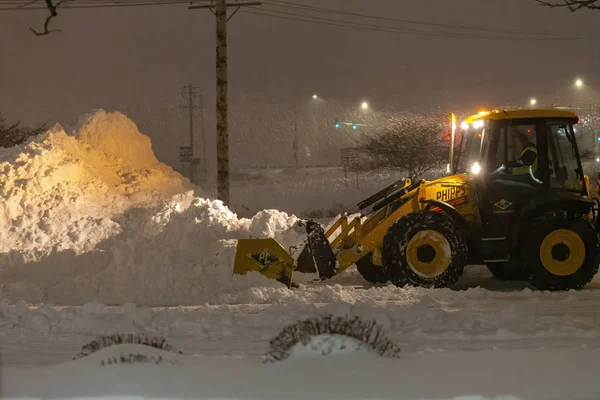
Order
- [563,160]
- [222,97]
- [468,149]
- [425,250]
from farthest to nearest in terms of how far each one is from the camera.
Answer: [222,97]
[468,149]
[563,160]
[425,250]

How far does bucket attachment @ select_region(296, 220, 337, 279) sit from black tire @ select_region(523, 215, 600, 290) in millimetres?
3008

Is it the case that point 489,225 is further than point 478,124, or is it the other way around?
point 478,124

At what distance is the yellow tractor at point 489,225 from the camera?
10930 mm

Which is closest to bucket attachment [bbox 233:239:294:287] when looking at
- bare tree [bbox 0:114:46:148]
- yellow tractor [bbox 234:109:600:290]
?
yellow tractor [bbox 234:109:600:290]

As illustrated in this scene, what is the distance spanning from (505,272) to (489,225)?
4.38 ft

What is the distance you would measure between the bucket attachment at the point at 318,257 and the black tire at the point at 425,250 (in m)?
0.89

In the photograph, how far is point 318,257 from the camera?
11328 millimetres

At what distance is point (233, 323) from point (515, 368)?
3.60m

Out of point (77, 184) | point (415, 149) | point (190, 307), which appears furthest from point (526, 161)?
point (415, 149)

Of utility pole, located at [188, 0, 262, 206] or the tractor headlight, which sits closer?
the tractor headlight

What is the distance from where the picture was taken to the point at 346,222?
11891 millimetres

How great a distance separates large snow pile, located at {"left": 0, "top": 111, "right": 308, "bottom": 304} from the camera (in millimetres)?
11617

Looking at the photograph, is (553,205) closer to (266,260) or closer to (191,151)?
(266,260)

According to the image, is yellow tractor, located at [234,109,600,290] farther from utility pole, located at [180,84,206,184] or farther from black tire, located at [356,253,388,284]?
utility pole, located at [180,84,206,184]
